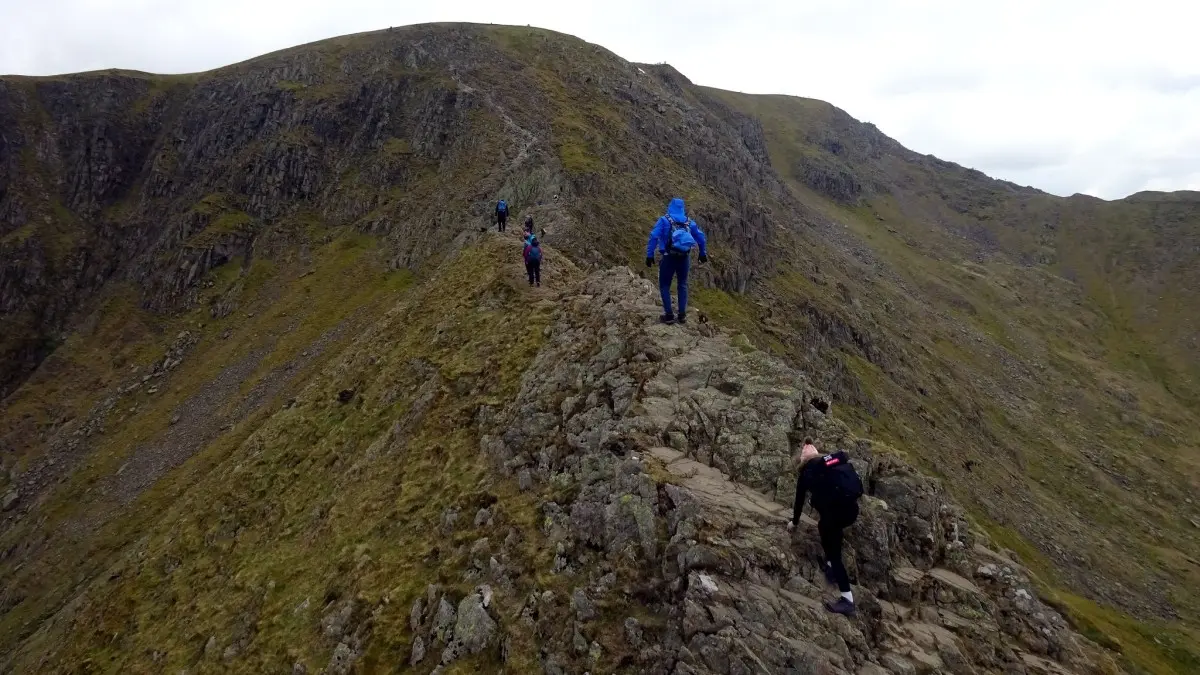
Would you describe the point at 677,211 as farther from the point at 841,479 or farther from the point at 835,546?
the point at 835,546

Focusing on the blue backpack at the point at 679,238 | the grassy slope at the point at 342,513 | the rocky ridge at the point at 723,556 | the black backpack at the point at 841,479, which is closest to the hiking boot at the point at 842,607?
the rocky ridge at the point at 723,556

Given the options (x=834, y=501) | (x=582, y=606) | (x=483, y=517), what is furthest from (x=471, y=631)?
(x=834, y=501)

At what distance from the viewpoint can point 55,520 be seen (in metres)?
48.6

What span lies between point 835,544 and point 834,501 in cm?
92

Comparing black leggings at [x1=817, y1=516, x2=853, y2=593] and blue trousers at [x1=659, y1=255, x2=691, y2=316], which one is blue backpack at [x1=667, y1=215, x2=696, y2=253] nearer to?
blue trousers at [x1=659, y1=255, x2=691, y2=316]

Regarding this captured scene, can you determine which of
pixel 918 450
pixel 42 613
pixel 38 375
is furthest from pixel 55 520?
pixel 918 450

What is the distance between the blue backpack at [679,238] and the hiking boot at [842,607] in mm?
11185

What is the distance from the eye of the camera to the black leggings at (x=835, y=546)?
11469 millimetres

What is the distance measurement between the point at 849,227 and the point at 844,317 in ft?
248

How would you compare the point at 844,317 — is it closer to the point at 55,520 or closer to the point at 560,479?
the point at 560,479

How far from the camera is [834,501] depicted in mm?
11477

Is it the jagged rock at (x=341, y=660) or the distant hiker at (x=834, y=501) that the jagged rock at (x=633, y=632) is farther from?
the jagged rock at (x=341, y=660)

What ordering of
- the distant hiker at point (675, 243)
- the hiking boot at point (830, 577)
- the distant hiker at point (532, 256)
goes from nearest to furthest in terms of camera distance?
the hiking boot at point (830, 577) → the distant hiker at point (675, 243) → the distant hiker at point (532, 256)

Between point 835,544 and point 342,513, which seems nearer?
A: point 835,544
